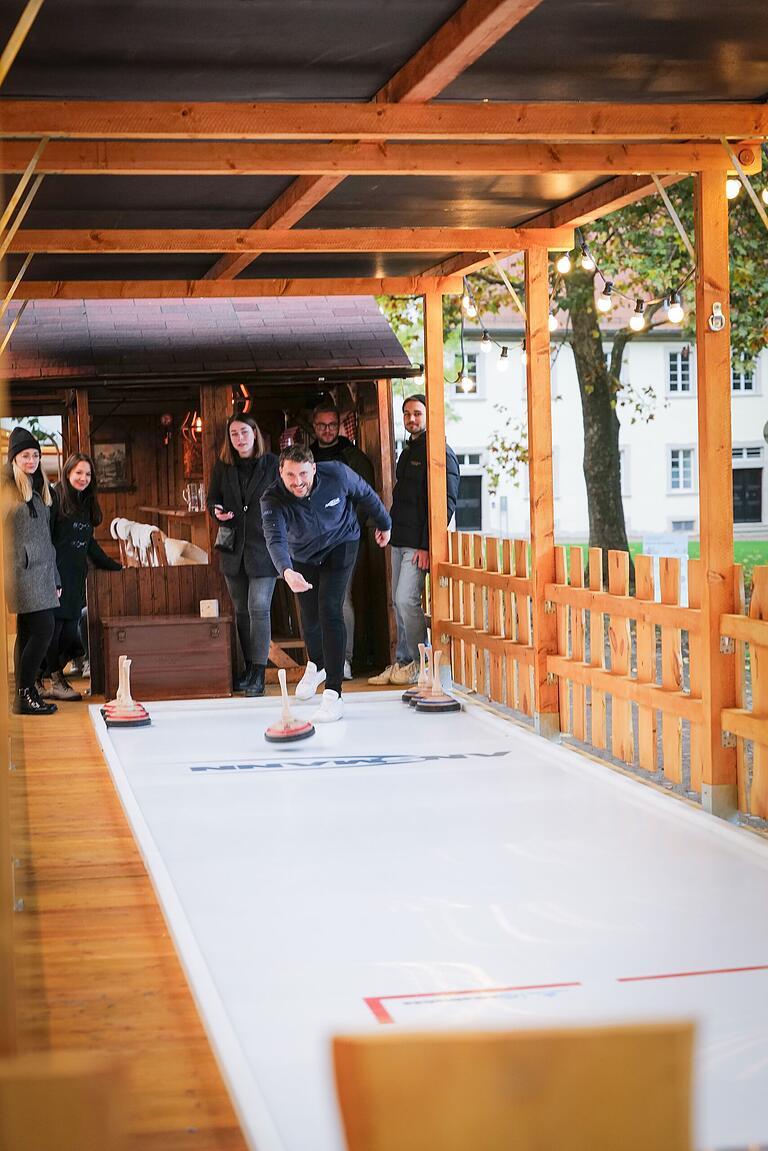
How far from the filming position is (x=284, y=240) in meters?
8.16

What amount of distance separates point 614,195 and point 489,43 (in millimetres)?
2915

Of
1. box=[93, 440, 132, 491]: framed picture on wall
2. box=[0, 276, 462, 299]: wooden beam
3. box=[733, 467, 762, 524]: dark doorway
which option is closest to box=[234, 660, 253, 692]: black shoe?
box=[0, 276, 462, 299]: wooden beam

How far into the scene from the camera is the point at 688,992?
3.94 m

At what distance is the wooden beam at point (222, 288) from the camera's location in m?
9.38

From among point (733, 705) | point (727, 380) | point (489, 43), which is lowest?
point (733, 705)

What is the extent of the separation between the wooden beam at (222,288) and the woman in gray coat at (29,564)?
0.94 metres

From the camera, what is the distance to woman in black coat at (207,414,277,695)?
10.1m

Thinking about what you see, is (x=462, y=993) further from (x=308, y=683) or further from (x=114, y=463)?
(x=114, y=463)

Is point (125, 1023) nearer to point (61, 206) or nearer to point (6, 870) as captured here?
point (6, 870)

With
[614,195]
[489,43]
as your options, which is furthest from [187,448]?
[489,43]

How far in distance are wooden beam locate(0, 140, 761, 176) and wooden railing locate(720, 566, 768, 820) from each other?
1.81 metres

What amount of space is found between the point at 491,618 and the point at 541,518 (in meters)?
1.21

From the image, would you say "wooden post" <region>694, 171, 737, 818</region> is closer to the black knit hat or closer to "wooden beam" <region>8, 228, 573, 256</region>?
"wooden beam" <region>8, 228, 573, 256</region>

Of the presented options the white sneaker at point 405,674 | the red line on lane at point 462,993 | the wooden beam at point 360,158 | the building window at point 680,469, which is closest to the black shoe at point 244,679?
the white sneaker at point 405,674
